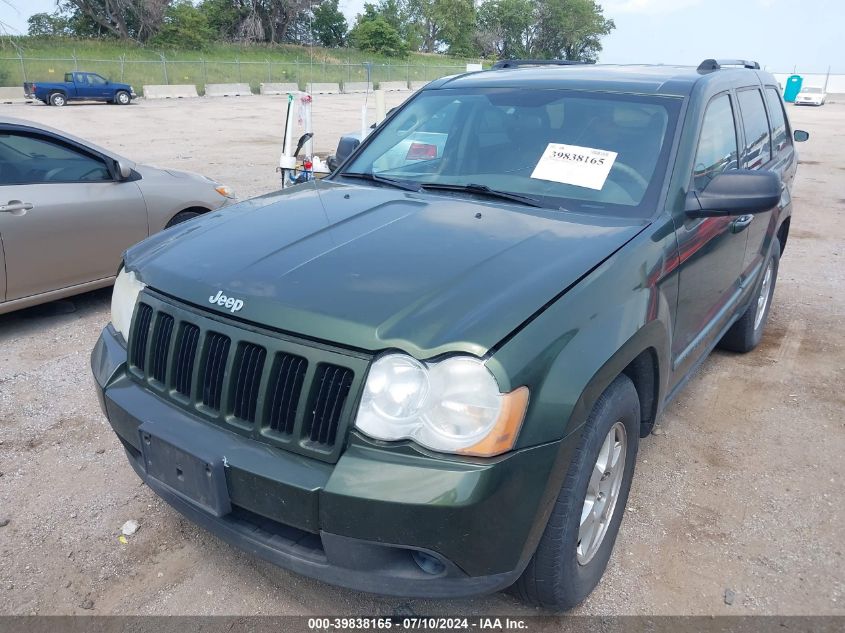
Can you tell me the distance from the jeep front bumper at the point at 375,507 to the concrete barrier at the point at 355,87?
145 ft

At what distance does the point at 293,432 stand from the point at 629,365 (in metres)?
1.21

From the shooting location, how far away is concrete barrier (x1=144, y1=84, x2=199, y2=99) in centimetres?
3475

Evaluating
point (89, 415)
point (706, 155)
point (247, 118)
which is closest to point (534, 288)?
point (706, 155)

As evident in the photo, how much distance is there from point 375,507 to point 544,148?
1921 mm

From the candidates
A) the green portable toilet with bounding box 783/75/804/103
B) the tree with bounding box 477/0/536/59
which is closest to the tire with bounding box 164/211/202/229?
the green portable toilet with bounding box 783/75/804/103

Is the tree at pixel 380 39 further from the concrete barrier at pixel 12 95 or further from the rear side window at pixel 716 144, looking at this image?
the rear side window at pixel 716 144

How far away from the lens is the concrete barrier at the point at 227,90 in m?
37.6

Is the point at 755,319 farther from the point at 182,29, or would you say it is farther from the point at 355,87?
the point at 182,29

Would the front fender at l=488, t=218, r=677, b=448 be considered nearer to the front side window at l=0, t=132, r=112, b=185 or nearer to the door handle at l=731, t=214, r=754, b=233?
the door handle at l=731, t=214, r=754, b=233

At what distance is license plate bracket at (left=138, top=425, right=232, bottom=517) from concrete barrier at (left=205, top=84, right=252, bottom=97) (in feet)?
126

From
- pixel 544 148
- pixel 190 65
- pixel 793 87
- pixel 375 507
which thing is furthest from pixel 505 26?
pixel 375 507

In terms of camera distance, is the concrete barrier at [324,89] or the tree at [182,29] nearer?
the concrete barrier at [324,89]

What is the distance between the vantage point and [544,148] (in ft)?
10.1

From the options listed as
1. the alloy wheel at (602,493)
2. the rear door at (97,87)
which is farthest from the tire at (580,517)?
the rear door at (97,87)
